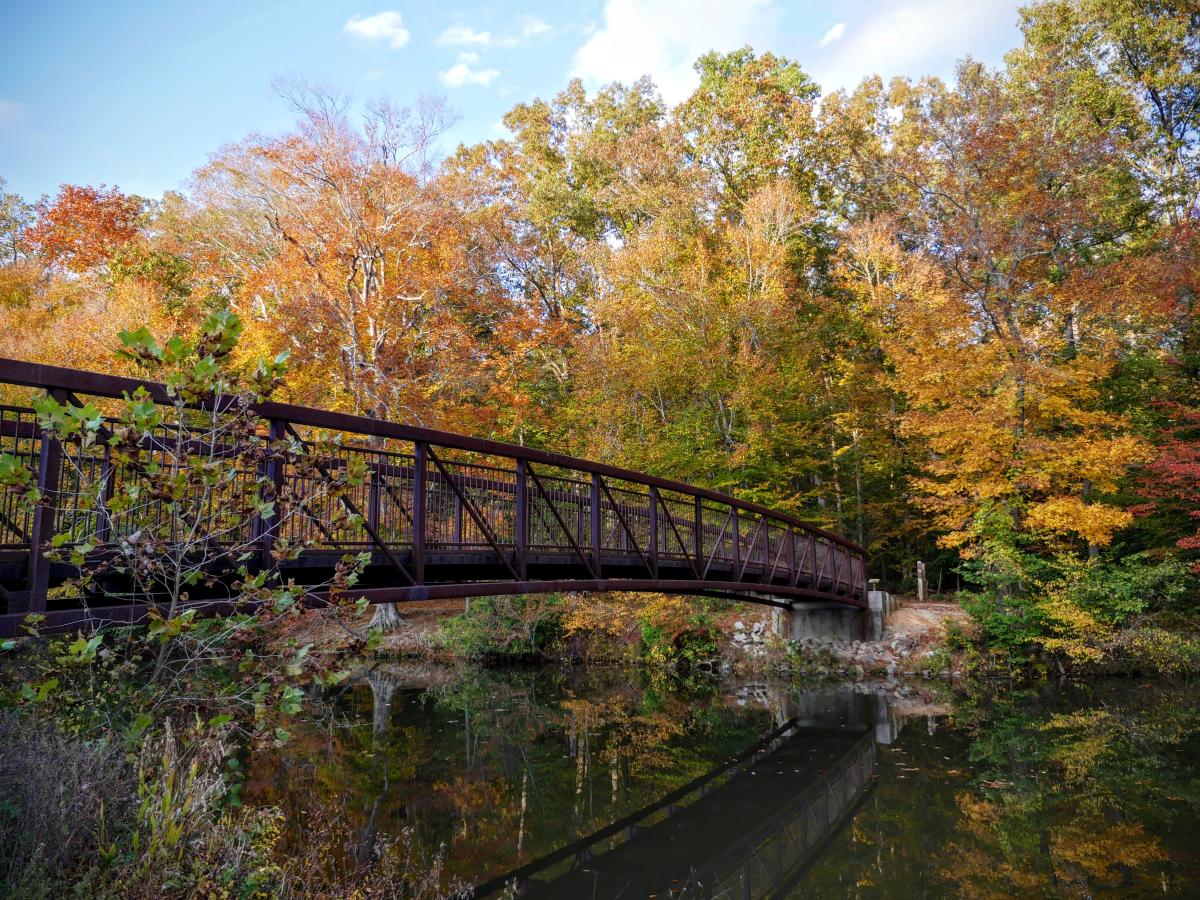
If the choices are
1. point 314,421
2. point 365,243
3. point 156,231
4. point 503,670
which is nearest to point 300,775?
point 314,421

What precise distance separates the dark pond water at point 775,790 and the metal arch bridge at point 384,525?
1.95 meters

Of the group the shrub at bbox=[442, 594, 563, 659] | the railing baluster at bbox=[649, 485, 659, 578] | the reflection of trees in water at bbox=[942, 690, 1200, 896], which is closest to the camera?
the reflection of trees in water at bbox=[942, 690, 1200, 896]

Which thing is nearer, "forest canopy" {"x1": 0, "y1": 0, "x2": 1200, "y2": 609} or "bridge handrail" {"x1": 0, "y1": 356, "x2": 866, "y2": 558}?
"bridge handrail" {"x1": 0, "y1": 356, "x2": 866, "y2": 558}

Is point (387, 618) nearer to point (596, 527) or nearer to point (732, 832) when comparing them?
point (596, 527)

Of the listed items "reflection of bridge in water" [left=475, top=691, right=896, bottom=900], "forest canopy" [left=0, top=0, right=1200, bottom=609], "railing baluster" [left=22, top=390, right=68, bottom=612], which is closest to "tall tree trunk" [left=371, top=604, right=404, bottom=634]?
"forest canopy" [left=0, top=0, right=1200, bottom=609]

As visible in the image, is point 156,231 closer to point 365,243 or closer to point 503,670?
point 365,243

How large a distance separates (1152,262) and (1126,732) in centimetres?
1172

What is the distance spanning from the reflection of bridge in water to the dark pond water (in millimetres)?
31

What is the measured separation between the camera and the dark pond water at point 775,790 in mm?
7184

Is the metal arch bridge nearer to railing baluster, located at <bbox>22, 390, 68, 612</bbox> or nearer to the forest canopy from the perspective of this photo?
railing baluster, located at <bbox>22, 390, 68, 612</bbox>

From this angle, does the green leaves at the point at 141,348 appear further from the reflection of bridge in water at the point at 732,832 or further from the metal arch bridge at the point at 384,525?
the reflection of bridge in water at the point at 732,832

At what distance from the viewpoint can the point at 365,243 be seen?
18906 millimetres

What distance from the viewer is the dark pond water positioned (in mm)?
7184

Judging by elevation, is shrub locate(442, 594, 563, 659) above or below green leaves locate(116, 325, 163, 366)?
below
